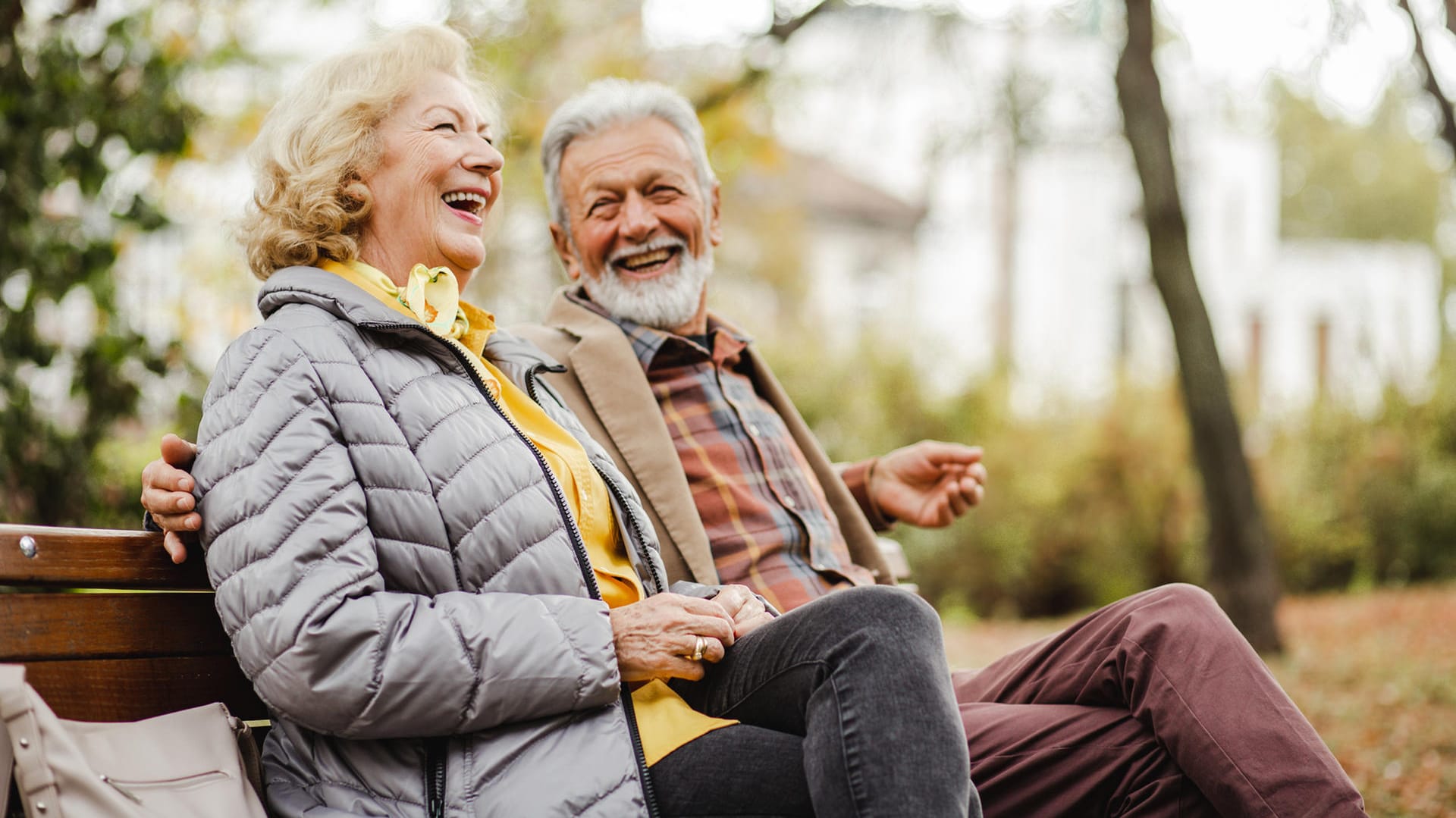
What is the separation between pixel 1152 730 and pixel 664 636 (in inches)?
38.5

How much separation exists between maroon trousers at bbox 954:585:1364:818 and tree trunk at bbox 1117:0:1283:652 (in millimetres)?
5102

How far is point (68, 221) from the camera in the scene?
15.4 ft

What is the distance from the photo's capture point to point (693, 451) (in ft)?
9.93

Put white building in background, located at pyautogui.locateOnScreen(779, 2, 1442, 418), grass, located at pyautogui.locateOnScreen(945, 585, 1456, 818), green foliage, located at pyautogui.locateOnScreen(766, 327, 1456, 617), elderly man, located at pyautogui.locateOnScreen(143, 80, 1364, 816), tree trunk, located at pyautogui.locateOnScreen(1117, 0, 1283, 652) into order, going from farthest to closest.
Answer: green foliage, located at pyautogui.locateOnScreen(766, 327, 1456, 617)
white building in background, located at pyautogui.locateOnScreen(779, 2, 1442, 418)
tree trunk, located at pyautogui.locateOnScreen(1117, 0, 1283, 652)
grass, located at pyautogui.locateOnScreen(945, 585, 1456, 818)
elderly man, located at pyautogui.locateOnScreen(143, 80, 1364, 816)

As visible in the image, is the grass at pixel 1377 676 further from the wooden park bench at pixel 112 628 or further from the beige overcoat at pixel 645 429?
the wooden park bench at pixel 112 628

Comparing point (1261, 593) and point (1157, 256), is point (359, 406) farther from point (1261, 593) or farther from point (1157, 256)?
point (1261, 593)

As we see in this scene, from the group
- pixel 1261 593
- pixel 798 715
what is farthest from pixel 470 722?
pixel 1261 593

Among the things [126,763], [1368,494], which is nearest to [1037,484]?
[1368,494]

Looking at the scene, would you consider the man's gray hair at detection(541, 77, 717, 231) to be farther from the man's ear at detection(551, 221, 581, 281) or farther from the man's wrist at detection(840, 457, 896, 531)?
the man's wrist at detection(840, 457, 896, 531)

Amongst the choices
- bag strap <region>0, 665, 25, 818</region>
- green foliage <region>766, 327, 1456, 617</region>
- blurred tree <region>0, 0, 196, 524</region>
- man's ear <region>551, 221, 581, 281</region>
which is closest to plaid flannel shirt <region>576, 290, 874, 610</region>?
man's ear <region>551, 221, 581, 281</region>

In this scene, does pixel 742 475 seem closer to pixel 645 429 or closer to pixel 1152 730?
pixel 645 429

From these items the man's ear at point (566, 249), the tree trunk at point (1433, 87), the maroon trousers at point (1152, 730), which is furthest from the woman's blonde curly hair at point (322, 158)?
the tree trunk at point (1433, 87)

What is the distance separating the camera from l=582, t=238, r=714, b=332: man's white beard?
3264mm

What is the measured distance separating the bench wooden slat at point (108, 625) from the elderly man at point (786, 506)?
20 centimetres
